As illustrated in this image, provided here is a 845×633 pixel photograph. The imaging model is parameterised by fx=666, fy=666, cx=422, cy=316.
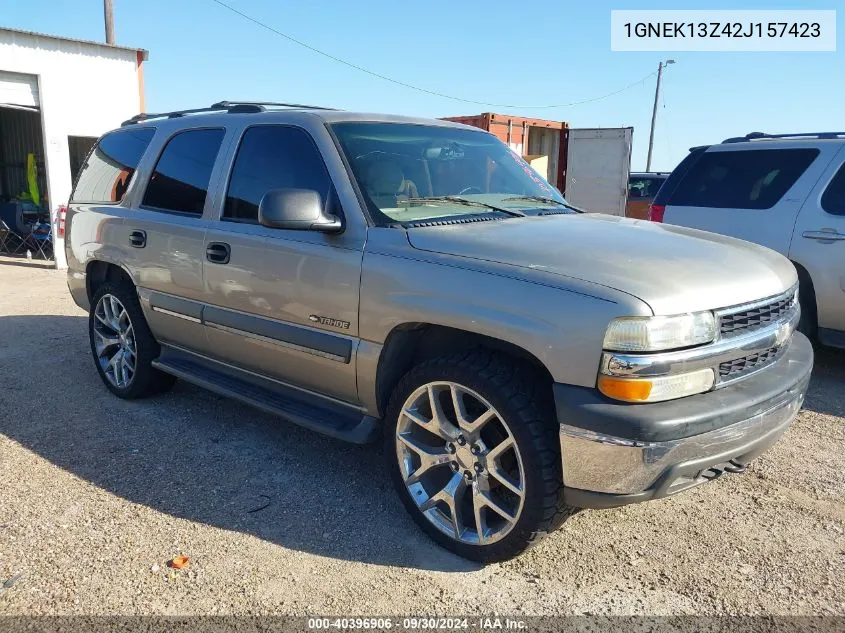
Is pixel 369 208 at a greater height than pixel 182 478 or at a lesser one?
greater

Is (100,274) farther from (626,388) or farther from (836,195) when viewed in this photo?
(836,195)

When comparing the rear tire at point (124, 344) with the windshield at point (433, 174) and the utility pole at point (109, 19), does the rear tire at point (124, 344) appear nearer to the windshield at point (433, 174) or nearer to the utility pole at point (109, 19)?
the windshield at point (433, 174)

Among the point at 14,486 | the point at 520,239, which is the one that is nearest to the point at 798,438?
the point at 520,239

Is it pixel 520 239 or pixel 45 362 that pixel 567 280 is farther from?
pixel 45 362

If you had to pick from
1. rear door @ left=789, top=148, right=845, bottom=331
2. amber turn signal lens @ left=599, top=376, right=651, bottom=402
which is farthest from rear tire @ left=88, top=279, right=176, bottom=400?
rear door @ left=789, top=148, right=845, bottom=331

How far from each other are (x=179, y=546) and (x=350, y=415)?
967mm

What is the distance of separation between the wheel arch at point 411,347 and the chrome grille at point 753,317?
92 cm

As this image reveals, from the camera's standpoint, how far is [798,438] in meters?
4.16

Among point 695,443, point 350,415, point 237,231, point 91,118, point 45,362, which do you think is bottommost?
point 45,362

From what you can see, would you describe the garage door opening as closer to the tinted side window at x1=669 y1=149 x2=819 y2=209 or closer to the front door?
the front door

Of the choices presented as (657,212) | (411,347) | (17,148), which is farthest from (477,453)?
(17,148)

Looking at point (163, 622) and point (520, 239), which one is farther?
point (520, 239)

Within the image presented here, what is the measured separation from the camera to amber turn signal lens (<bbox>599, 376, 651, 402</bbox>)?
2369 mm

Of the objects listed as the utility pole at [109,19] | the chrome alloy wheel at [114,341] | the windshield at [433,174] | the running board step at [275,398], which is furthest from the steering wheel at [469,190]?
the utility pole at [109,19]
